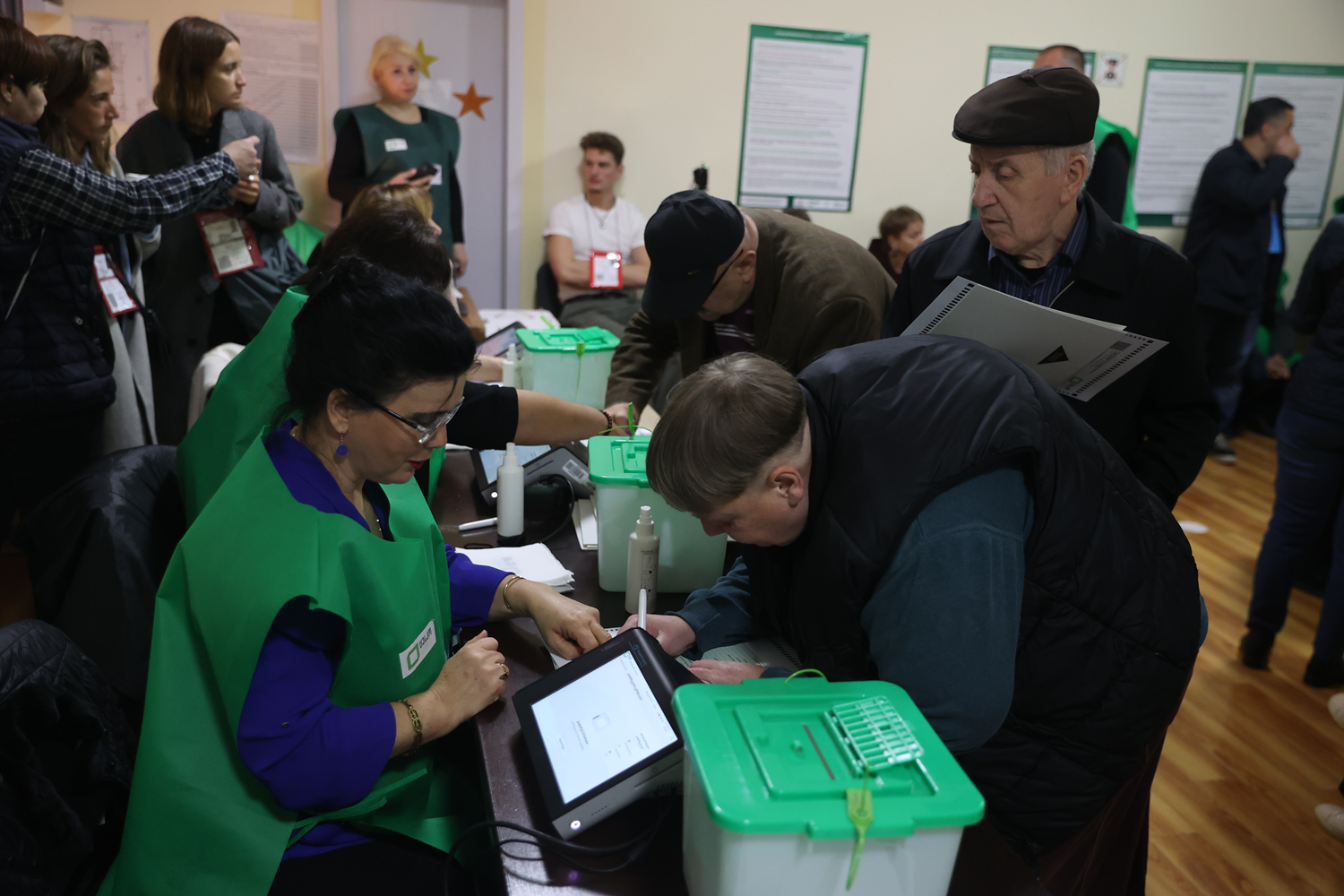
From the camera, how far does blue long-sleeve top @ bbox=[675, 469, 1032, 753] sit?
3.25ft

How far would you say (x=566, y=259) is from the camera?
4777mm

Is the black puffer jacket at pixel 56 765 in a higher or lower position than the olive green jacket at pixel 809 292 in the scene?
lower

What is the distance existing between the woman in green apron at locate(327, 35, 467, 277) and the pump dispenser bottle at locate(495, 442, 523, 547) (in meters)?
2.77

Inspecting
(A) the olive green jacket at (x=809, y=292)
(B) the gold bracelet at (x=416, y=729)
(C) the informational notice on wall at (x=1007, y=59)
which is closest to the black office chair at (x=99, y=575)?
(B) the gold bracelet at (x=416, y=729)

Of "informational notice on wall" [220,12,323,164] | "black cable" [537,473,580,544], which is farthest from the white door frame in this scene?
"black cable" [537,473,580,544]

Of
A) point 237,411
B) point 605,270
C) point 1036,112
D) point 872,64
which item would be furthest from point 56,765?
point 872,64

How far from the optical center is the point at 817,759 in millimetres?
842

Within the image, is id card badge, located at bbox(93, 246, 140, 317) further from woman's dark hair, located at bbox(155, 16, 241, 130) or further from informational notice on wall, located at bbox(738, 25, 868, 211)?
informational notice on wall, located at bbox(738, 25, 868, 211)

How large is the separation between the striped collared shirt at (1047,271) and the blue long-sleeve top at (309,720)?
1.26m

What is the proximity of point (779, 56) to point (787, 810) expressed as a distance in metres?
5.00

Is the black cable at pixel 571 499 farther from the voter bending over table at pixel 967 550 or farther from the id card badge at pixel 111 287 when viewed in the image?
the id card badge at pixel 111 287

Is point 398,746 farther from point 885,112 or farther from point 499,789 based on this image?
point 885,112

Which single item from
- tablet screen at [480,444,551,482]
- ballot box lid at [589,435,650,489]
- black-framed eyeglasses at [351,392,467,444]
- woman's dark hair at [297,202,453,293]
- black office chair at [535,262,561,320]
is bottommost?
tablet screen at [480,444,551,482]

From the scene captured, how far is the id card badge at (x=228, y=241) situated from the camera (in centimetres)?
313
